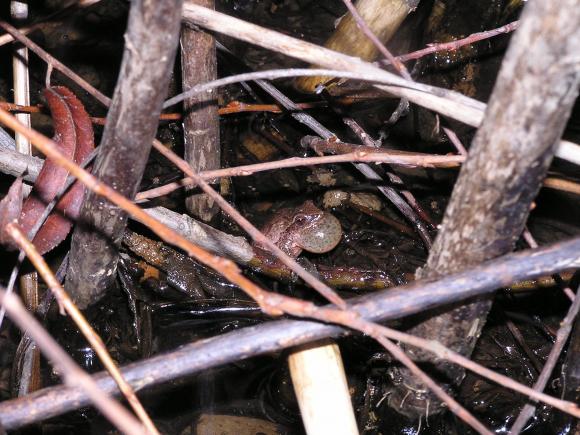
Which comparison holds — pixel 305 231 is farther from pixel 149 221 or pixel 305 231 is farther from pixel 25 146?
pixel 149 221

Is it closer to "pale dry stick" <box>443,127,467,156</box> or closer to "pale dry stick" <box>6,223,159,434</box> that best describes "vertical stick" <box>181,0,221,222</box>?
"pale dry stick" <box>443,127,467,156</box>

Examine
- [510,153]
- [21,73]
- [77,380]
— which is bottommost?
[77,380]

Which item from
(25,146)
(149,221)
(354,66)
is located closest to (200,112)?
(25,146)

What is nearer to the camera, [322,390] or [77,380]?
[77,380]

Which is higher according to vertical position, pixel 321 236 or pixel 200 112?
pixel 200 112

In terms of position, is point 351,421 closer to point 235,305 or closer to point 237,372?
point 237,372

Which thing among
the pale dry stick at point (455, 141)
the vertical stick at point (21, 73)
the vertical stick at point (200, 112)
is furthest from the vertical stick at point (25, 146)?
the pale dry stick at point (455, 141)

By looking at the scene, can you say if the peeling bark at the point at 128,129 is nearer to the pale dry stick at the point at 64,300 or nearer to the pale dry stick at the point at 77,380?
the pale dry stick at the point at 64,300
